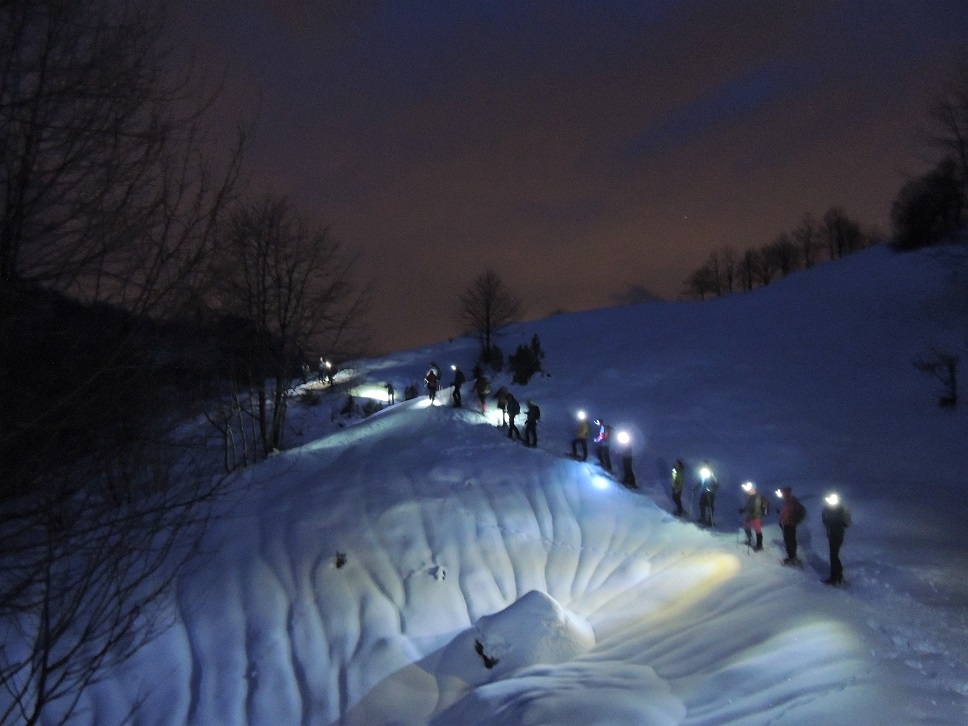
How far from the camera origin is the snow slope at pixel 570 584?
23.7 ft

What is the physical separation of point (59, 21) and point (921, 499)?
17.6m

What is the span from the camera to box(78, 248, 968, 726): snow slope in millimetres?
7230

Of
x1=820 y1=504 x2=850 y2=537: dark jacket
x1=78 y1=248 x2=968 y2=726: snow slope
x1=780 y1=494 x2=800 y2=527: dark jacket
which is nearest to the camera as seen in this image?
x1=78 y1=248 x2=968 y2=726: snow slope

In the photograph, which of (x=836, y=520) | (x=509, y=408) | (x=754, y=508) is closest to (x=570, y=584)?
(x=754, y=508)

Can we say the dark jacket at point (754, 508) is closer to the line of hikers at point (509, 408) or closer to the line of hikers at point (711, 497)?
the line of hikers at point (711, 497)

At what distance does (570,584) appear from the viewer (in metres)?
12.0

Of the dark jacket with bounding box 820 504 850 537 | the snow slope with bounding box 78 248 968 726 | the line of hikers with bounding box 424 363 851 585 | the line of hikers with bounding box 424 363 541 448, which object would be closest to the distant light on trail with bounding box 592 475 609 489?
the snow slope with bounding box 78 248 968 726

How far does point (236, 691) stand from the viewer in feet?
30.1

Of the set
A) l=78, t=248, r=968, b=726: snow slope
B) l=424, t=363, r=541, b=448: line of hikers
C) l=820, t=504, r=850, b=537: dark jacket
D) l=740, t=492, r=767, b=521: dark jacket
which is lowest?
l=78, t=248, r=968, b=726: snow slope

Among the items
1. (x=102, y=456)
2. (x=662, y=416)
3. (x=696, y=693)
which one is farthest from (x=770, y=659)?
(x=662, y=416)

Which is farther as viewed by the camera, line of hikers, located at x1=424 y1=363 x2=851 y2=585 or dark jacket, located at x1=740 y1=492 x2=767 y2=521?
dark jacket, located at x1=740 y1=492 x2=767 y2=521

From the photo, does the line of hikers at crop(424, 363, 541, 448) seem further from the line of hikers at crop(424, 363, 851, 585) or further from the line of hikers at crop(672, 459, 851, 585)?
the line of hikers at crop(672, 459, 851, 585)

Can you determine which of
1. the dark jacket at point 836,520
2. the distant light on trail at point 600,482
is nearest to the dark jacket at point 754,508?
the dark jacket at point 836,520

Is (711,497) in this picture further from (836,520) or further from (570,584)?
(836,520)
